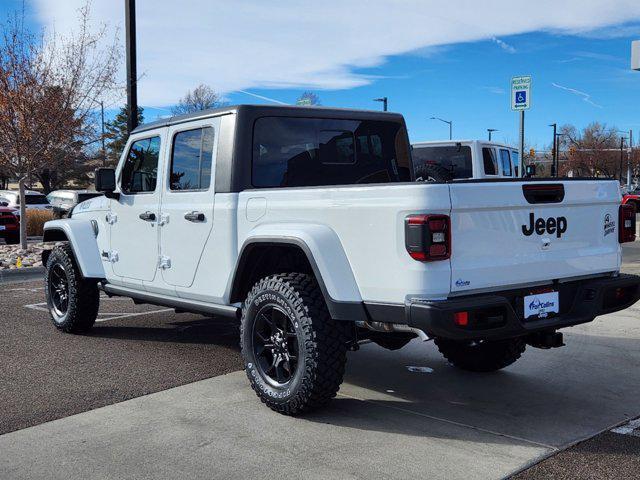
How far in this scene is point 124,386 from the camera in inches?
208

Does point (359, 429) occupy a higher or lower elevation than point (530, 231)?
lower

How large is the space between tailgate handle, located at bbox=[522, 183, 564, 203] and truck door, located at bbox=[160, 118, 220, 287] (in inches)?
88.2

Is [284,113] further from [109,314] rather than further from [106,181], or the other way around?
[109,314]

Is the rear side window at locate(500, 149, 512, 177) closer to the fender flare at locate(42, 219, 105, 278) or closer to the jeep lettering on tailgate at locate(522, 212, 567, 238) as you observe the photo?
the fender flare at locate(42, 219, 105, 278)

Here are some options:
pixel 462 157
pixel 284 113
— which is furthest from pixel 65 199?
pixel 284 113

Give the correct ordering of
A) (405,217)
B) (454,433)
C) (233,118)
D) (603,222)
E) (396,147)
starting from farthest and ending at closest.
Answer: (396,147)
(233,118)
(603,222)
(454,433)
(405,217)

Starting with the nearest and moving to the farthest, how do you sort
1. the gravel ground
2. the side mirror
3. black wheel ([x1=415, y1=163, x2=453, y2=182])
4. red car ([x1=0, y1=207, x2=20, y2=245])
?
the side mirror → black wheel ([x1=415, y1=163, x2=453, y2=182]) → the gravel ground → red car ([x1=0, y1=207, x2=20, y2=245])

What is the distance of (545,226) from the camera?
4.38 meters

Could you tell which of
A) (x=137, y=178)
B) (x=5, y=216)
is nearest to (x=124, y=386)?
(x=137, y=178)

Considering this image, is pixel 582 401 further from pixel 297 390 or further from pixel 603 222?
pixel 297 390

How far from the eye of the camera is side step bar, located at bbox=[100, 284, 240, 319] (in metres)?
5.19

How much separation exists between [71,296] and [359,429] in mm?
3816

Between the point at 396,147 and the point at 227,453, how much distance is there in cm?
316

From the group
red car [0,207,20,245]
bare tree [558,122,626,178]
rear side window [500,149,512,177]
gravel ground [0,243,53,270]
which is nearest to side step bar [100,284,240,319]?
gravel ground [0,243,53,270]
